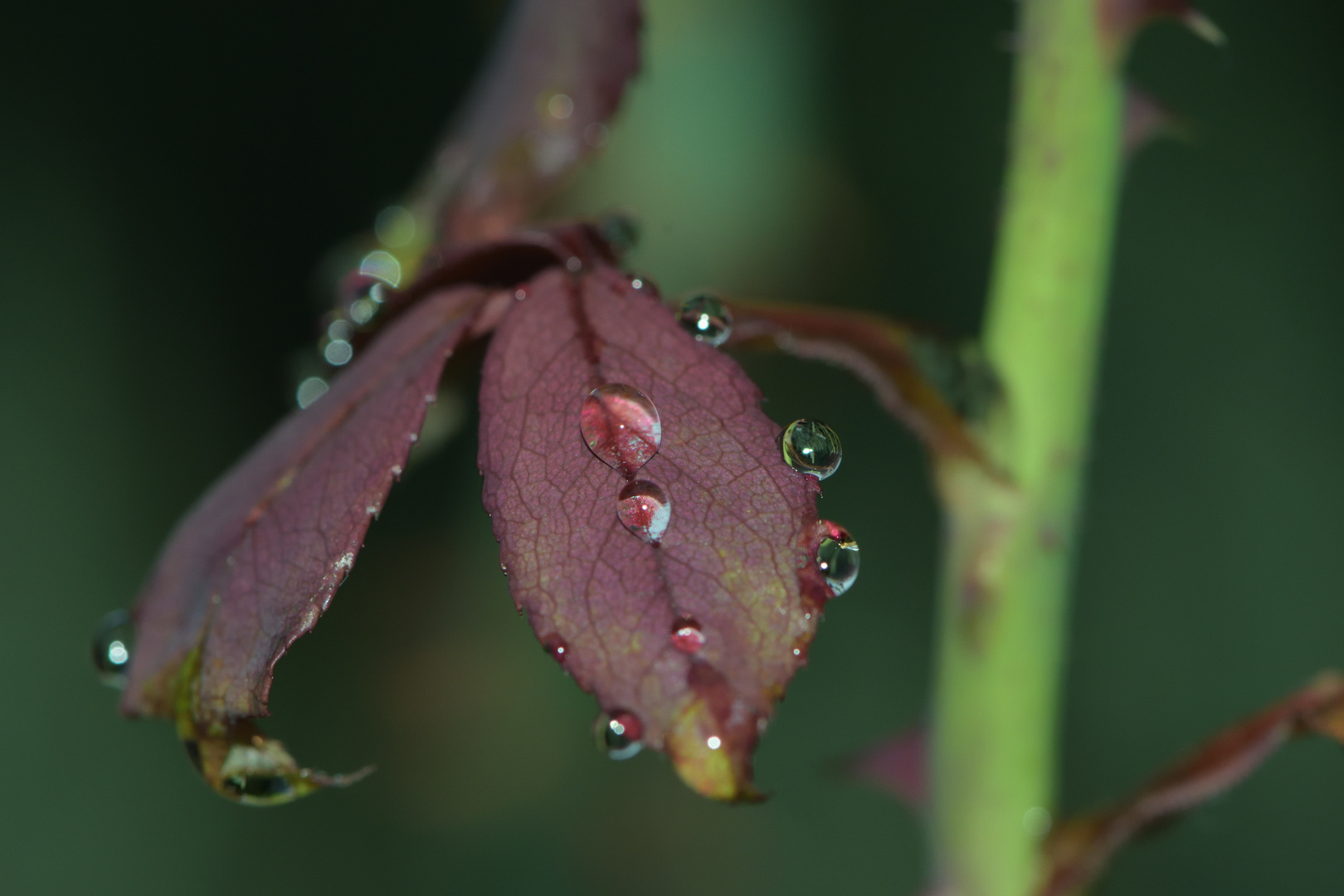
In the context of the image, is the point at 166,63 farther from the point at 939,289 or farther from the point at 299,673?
the point at 939,289

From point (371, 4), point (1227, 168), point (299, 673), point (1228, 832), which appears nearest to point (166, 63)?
point (371, 4)

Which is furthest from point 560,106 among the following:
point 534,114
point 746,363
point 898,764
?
point 746,363

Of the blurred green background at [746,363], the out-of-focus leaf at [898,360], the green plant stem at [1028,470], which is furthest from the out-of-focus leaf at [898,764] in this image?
the blurred green background at [746,363]

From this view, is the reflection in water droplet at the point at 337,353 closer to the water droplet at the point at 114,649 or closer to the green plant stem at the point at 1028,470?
the water droplet at the point at 114,649

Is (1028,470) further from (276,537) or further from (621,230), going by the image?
(276,537)

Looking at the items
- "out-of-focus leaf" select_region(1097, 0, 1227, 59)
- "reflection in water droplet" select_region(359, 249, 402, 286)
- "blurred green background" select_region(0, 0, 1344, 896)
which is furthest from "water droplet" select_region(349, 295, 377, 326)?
"blurred green background" select_region(0, 0, 1344, 896)

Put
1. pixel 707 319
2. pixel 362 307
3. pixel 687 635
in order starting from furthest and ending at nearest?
1. pixel 362 307
2. pixel 707 319
3. pixel 687 635

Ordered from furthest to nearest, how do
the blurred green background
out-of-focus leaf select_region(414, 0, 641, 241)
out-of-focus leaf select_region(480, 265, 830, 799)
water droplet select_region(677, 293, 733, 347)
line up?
the blurred green background → out-of-focus leaf select_region(414, 0, 641, 241) → water droplet select_region(677, 293, 733, 347) → out-of-focus leaf select_region(480, 265, 830, 799)

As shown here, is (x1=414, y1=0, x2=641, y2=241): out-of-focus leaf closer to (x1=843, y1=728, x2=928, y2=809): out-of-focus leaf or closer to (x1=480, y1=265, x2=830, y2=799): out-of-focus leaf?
(x1=480, y1=265, x2=830, y2=799): out-of-focus leaf
